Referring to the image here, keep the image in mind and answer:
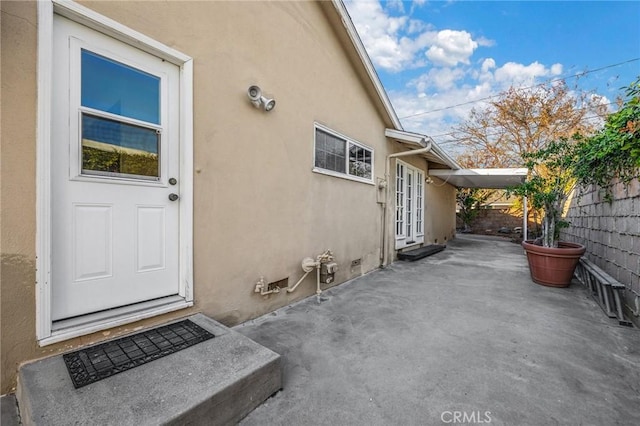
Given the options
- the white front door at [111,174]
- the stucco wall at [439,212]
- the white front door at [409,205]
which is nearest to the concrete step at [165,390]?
the white front door at [111,174]

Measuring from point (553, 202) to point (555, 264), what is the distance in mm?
985

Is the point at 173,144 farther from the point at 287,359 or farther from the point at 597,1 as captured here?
the point at 597,1

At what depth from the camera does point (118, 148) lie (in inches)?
85.0

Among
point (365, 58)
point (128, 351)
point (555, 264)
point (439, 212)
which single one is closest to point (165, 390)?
point (128, 351)

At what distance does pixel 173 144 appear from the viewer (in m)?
2.44

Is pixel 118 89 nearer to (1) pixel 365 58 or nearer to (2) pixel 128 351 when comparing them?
(2) pixel 128 351

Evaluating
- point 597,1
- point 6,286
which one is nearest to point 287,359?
point 6,286

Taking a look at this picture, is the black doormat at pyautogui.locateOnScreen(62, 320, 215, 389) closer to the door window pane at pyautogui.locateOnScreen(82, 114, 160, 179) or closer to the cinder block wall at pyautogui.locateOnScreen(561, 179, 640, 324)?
the door window pane at pyautogui.locateOnScreen(82, 114, 160, 179)

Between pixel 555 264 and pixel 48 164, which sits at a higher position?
pixel 48 164

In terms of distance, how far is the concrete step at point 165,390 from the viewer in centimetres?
130

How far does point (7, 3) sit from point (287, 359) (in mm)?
2908

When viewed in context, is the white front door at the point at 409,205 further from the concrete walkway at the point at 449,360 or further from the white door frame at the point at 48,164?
the white door frame at the point at 48,164

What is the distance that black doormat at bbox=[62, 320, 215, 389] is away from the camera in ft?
5.29

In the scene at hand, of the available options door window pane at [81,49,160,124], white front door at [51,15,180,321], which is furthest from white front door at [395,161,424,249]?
door window pane at [81,49,160,124]
